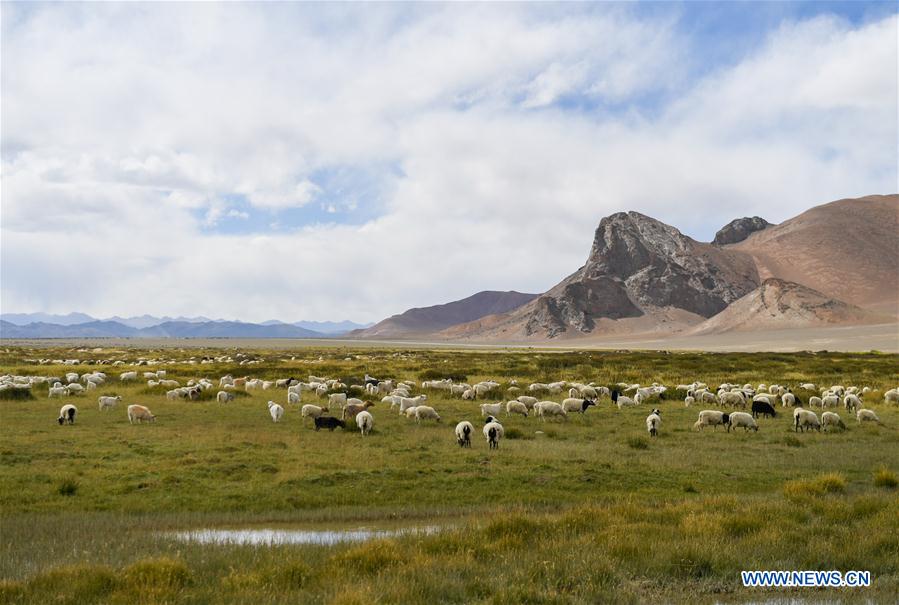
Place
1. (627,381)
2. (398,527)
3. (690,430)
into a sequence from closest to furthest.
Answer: (398,527) < (690,430) < (627,381)

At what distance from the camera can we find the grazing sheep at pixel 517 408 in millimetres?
26078

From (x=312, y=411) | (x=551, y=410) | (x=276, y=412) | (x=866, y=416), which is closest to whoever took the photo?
(x=312, y=411)

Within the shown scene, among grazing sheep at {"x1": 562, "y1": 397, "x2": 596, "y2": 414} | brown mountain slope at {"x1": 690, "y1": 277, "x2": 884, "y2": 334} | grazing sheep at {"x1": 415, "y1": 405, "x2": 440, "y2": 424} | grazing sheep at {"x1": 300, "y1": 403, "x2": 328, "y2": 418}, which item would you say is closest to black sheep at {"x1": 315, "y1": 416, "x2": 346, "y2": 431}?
grazing sheep at {"x1": 300, "y1": 403, "x2": 328, "y2": 418}

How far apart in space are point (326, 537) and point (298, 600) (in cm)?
402

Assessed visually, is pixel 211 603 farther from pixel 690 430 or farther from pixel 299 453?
pixel 690 430

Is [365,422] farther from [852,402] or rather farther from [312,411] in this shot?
[852,402]

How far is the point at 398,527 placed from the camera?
40.8 feet

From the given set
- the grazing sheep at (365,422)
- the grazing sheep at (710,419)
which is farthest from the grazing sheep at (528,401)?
the grazing sheep at (365,422)

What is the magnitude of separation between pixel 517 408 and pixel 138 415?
14.8 meters

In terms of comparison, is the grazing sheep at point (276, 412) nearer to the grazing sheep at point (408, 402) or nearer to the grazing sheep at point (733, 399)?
the grazing sheep at point (408, 402)

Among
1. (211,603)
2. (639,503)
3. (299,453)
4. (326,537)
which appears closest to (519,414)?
(299,453)

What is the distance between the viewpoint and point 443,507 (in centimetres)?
1382

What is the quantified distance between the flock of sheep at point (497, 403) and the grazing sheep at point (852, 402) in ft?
0.15

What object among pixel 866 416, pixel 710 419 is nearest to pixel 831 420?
pixel 866 416
